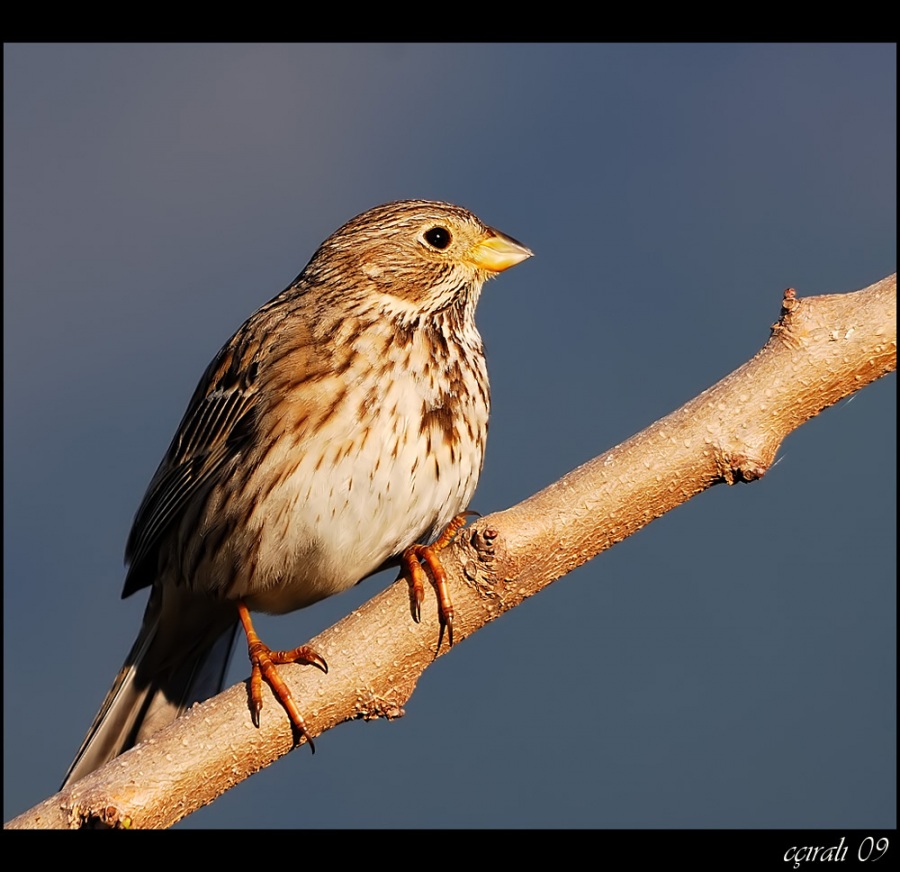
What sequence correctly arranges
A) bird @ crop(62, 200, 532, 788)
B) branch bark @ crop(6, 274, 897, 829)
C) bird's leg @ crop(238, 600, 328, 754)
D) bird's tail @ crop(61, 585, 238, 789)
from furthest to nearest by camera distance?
bird's tail @ crop(61, 585, 238, 789) < bird @ crop(62, 200, 532, 788) < bird's leg @ crop(238, 600, 328, 754) < branch bark @ crop(6, 274, 897, 829)

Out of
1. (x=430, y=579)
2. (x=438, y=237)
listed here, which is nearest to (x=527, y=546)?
(x=430, y=579)

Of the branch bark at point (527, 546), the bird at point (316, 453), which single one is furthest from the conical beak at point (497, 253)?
the branch bark at point (527, 546)

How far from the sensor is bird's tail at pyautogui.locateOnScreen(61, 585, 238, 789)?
597 cm

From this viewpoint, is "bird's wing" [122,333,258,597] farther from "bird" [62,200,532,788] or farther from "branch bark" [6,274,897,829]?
"branch bark" [6,274,897,829]

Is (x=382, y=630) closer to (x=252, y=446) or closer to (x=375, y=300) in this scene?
(x=252, y=446)

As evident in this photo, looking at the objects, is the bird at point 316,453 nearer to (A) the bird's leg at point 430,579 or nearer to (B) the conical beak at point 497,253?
(B) the conical beak at point 497,253

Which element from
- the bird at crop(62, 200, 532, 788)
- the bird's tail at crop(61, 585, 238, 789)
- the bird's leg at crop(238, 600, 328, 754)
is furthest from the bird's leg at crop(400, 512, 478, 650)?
the bird's tail at crop(61, 585, 238, 789)

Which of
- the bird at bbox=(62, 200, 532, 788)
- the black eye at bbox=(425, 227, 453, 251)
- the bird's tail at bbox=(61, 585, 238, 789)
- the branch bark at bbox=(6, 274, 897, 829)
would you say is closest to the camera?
the branch bark at bbox=(6, 274, 897, 829)

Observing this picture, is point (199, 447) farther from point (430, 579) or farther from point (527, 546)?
point (527, 546)

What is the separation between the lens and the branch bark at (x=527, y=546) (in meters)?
3.90

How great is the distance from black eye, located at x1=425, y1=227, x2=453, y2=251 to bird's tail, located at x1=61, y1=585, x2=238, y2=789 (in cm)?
214

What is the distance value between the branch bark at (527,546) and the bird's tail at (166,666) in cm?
183

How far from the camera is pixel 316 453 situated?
552cm
